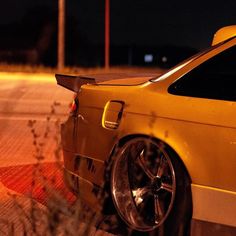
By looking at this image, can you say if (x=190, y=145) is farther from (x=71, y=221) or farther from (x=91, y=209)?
(x=71, y=221)

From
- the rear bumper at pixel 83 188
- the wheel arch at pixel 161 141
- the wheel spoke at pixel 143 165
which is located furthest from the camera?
the rear bumper at pixel 83 188

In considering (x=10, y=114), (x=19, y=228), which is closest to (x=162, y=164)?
(x=19, y=228)

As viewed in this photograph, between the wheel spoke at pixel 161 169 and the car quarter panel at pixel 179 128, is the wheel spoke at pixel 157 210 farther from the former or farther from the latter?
the car quarter panel at pixel 179 128

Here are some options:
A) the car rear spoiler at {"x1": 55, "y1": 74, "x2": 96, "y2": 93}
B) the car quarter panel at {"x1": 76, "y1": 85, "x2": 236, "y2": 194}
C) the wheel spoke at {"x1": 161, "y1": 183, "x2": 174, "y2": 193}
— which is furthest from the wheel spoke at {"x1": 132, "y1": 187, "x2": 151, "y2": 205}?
the car rear spoiler at {"x1": 55, "y1": 74, "x2": 96, "y2": 93}

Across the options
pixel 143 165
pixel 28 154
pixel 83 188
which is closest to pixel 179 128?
pixel 143 165

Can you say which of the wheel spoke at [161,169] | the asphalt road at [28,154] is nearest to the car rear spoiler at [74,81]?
the asphalt road at [28,154]

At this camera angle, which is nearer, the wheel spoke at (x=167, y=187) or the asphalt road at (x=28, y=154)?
the asphalt road at (x=28, y=154)

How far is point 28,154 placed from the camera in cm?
945

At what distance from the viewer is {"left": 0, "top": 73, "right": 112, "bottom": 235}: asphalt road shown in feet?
16.7

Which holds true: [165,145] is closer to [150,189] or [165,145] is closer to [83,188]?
[150,189]

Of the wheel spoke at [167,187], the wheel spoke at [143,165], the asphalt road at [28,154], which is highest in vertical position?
the wheel spoke at [143,165]

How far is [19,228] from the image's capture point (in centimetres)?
557

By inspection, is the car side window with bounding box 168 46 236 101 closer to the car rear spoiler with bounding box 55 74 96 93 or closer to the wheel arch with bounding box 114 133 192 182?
the wheel arch with bounding box 114 133 192 182

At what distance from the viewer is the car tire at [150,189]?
506 centimetres
